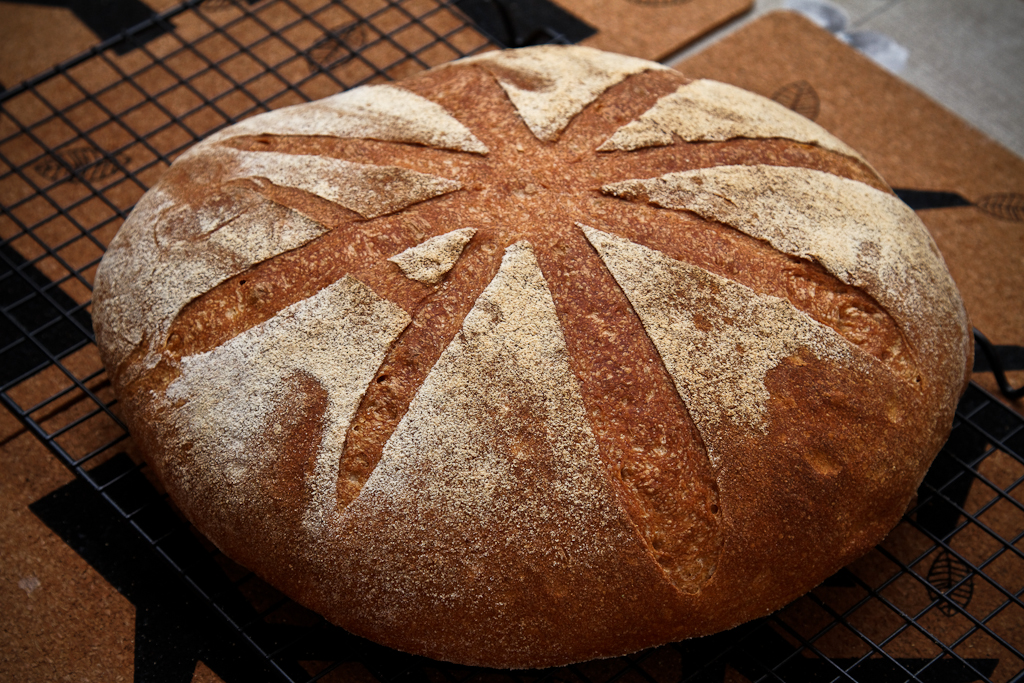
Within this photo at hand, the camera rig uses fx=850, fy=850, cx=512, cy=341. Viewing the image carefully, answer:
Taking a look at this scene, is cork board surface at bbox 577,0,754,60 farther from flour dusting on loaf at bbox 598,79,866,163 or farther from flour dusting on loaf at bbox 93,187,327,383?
flour dusting on loaf at bbox 93,187,327,383

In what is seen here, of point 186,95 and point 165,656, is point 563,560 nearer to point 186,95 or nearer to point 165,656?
point 165,656

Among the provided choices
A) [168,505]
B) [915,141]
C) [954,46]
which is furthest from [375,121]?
[954,46]

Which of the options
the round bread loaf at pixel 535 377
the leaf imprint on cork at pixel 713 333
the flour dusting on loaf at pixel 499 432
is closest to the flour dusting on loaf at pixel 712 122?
the round bread loaf at pixel 535 377

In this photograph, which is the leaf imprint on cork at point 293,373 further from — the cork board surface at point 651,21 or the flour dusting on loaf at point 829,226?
the cork board surface at point 651,21

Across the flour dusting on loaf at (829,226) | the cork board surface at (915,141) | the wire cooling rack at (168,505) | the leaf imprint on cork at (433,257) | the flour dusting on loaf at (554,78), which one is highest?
the flour dusting on loaf at (554,78)

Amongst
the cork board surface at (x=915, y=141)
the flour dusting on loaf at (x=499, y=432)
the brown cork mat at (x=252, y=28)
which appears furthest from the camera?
the brown cork mat at (x=252, y=28)

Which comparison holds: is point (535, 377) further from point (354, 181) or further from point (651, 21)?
point (651, 21)

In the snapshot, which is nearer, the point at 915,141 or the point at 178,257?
the point at 178,257

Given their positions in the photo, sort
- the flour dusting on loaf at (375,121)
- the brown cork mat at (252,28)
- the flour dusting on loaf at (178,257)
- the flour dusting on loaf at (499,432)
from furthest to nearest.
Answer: the brown cork mat at (252,28) → the flour dusting on loaf at (375,121) → the flour dusting on loaf at (178,257) → the flour dusting on loaf at (499,432)
